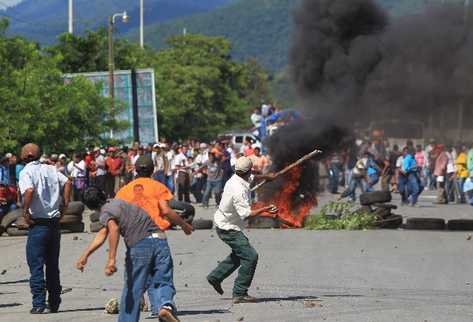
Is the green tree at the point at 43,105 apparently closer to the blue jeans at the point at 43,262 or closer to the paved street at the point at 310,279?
the paved street at the point at 310,279

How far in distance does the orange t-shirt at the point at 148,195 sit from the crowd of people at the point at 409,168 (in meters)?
20.8

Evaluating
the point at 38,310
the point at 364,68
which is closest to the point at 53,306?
the point at 38,310

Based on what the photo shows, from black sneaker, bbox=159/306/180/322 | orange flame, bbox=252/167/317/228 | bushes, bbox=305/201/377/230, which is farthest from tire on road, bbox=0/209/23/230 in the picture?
black sneaker, bbox=159/306/180/322

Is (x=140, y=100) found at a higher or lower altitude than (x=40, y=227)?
higher

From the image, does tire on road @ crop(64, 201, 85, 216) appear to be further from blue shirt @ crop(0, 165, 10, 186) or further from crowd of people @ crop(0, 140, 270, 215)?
crowd of people @ crop(0, 140, 270, 215)

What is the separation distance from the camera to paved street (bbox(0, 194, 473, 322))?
12.0 m

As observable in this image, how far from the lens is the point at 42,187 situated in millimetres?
12289

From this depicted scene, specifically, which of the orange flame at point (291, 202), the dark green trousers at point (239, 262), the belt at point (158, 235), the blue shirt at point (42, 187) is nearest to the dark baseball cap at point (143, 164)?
the belt at point (158, 235)

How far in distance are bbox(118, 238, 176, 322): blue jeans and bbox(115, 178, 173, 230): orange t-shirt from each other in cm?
29

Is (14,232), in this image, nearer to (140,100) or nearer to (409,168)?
(409,168)

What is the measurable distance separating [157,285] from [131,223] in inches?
26.9

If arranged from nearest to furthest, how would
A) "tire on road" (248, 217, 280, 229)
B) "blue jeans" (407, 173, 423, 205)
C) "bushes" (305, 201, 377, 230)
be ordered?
"bushes" (305, 201, 377, 230), "tire on road" (248, 217, 280, 229), "blue jeans" (407, 173, 423, 205)

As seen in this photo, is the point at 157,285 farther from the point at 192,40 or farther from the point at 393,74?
the point at 192,40

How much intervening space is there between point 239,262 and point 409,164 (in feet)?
65.0
